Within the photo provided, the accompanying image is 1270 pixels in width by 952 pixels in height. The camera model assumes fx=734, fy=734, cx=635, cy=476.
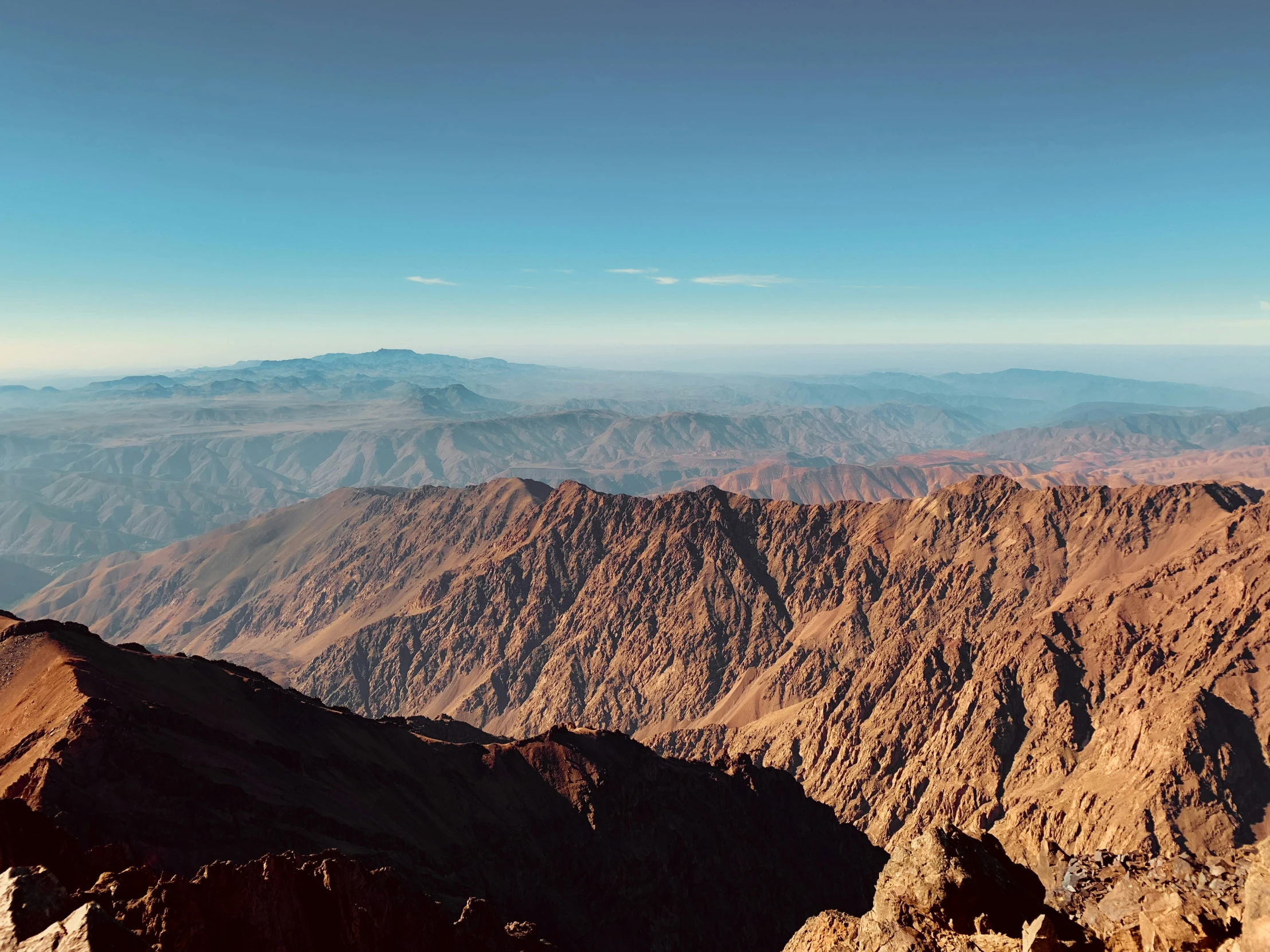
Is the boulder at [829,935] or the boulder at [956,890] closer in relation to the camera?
the boulder at [956,890]

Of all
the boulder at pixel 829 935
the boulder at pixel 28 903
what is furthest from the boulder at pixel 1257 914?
the boulder at pixel 28 903

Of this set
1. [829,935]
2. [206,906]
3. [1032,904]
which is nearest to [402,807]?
[206,906]

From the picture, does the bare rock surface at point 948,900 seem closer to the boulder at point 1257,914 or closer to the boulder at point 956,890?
the boulder at point 956,890

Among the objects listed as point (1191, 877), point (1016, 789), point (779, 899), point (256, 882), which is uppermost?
point (1191, 877)

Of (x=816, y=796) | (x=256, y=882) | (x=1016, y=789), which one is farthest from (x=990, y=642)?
(x=256, y=882)

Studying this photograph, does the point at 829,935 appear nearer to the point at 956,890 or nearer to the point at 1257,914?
the point at 956,890

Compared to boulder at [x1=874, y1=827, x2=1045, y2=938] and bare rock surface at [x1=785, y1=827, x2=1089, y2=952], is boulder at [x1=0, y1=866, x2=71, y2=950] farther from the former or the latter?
boulder at [x1=874, y1=827, x2=1045, y2=938]

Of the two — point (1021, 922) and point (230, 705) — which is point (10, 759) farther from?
point (1021, 922)

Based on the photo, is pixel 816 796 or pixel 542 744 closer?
pixel 542 744
